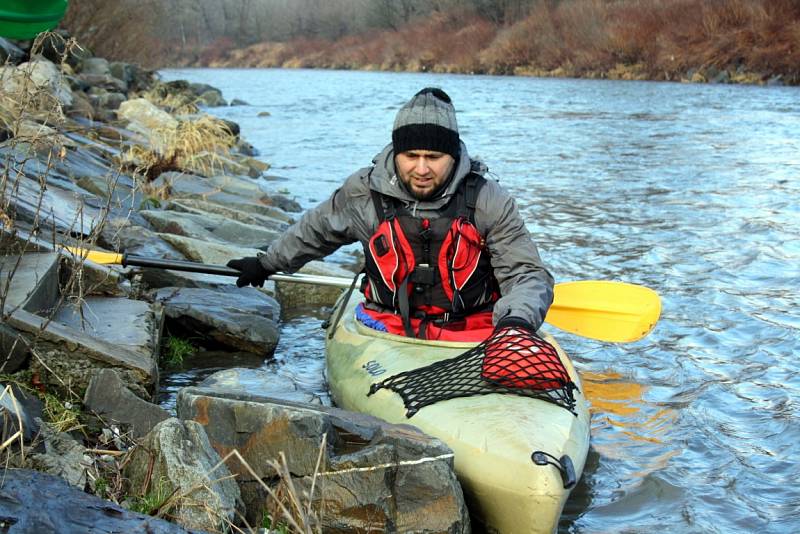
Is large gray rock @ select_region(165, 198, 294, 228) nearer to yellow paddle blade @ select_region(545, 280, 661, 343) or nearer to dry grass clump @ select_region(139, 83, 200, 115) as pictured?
yellow paddle blade @ select_region(545, 280, 661, 343)

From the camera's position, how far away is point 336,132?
1571 cm

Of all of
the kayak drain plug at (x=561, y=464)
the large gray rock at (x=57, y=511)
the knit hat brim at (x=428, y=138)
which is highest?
the knit hat brim at (x=428, y=138)

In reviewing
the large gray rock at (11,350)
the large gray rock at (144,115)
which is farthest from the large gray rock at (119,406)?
the large gray rock at (144,115)

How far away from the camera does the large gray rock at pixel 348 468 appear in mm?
2764

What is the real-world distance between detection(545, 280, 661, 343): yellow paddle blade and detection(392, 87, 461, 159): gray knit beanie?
1302 mm

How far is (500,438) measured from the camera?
3.02 metres

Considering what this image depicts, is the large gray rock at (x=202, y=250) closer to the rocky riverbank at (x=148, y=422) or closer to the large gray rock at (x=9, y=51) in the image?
the rocky riverbank at (x=148, y=422)

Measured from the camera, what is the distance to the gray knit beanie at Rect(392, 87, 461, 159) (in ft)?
12.5

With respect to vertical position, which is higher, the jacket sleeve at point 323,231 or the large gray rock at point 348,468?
the jacket sleeve at point 323,231

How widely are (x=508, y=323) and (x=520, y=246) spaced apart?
1.30 ft

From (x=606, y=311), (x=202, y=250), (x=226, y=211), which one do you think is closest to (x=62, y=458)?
(x=606, y=311)

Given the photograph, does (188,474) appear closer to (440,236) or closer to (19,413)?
(19,413)

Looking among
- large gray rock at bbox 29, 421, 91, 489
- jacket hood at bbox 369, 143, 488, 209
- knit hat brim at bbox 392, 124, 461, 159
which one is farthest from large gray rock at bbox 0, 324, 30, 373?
knit hat brim at bbox 392, 124, 461, 159

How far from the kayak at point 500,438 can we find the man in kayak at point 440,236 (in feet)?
0.70
